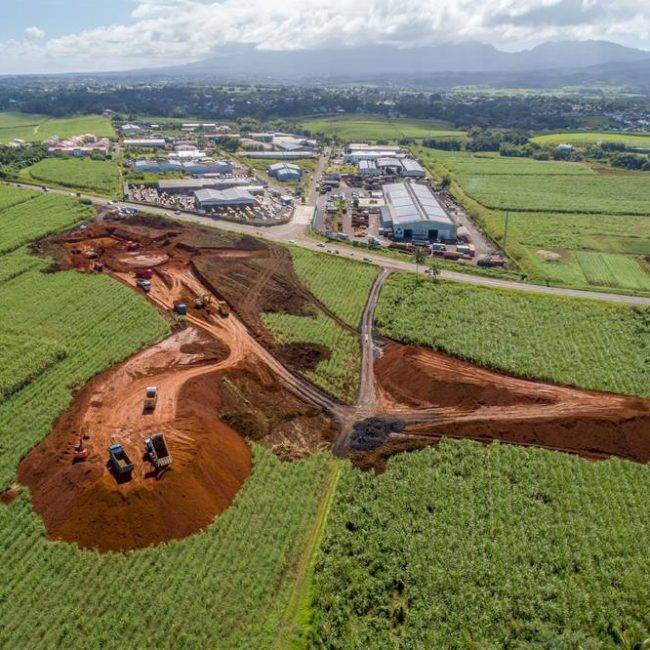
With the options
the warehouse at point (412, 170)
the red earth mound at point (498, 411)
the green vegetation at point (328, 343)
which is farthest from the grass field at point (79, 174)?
the red earth mound at point (498, 411)

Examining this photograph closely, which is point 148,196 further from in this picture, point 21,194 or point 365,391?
point 365,391

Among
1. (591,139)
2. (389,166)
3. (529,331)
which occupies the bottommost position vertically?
(591,139)

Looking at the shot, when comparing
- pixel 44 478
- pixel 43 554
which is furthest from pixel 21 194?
pixel 43 554

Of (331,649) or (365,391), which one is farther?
(365,391)

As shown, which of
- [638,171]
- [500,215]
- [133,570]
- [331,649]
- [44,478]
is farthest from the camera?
[638,171]

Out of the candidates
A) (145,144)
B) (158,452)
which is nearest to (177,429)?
(158,452)

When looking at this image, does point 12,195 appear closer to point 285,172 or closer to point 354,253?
point 285,172
